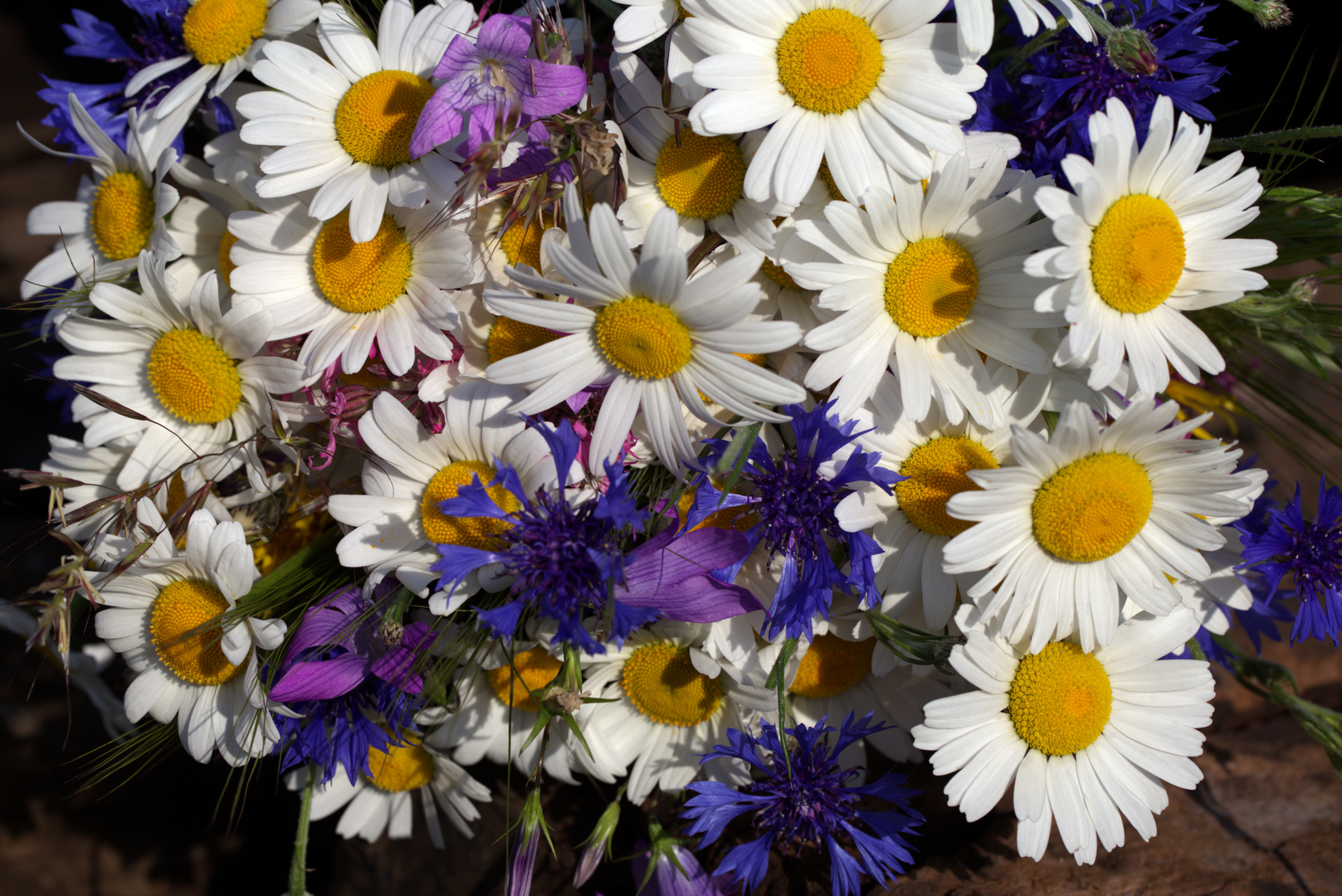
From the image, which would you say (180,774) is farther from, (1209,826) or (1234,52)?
(1234,52)

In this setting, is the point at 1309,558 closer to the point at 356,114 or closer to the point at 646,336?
the point at 646,336

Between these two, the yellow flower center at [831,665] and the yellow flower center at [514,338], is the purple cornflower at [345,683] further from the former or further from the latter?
the yellow flower center at [831,665]

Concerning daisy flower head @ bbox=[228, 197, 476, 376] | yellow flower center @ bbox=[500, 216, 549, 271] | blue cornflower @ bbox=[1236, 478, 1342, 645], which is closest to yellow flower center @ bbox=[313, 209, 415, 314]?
daisy flower head @ bbox=[228, 197, 476, 376]

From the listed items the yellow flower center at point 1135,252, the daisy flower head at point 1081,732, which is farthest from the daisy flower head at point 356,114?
the daisy flower head at point 1081,732

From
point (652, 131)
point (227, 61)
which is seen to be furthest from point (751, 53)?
point (227, 61)

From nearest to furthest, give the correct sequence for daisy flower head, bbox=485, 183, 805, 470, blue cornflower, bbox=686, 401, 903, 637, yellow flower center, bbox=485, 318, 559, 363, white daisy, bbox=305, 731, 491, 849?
daisy flower head, bbox=485, 183, 805, 470 < blue cornflower, bbox=686, 401, 903, 637 < yellow flower center, bbox=485, 318, 559, 363 < white daisy, bbox=305, 731, 491, 849

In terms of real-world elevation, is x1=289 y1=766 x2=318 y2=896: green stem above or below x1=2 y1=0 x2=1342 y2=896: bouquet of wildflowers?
below

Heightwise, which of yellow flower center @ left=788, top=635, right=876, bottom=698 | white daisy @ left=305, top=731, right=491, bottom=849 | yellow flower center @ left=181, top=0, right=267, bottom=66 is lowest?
white daisy @ left=305, top=731, right=491, bottom=849

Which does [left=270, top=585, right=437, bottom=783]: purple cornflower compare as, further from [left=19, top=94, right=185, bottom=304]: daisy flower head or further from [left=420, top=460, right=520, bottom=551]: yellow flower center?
[left=19, top=94, right=185, bottom=304]: daisy flower head
